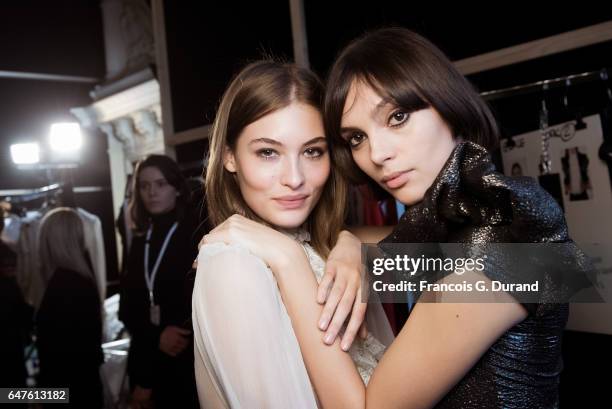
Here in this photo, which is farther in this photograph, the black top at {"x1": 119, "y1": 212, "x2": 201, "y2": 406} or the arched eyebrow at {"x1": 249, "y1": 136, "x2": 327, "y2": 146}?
the black top at {"x1": 119, "y1": 212, "x2": 201, "y2": 406}

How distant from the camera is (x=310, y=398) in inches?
39.4

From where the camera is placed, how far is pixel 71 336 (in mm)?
3158

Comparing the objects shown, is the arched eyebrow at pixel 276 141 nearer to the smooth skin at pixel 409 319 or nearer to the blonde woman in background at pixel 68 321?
the smooth skin at pixel 409 319

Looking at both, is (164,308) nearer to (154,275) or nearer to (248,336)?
(154,275)

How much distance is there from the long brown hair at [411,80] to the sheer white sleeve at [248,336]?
0.44 m

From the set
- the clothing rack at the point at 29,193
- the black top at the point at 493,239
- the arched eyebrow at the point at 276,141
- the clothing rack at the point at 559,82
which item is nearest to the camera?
the black top at the point at 493,239

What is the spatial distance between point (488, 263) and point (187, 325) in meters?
2.13

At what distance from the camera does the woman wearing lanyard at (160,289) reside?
2639mm

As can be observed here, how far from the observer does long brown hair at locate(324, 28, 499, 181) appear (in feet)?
3.58

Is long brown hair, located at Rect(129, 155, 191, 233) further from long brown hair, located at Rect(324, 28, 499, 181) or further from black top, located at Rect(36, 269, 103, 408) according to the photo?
long brown hair, located at Rect(324, 28, 499, 181)

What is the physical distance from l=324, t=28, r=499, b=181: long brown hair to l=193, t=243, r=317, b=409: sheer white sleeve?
0.44m

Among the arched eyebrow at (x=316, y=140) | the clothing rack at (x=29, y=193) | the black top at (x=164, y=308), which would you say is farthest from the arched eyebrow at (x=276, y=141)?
the clothing rack at (x=29, y=193)

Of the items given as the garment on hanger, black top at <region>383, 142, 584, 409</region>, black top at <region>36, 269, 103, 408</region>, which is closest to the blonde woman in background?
black top at <region>36, 269, 103, 408</region>

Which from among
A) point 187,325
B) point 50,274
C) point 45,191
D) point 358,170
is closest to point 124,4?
point 45,191
